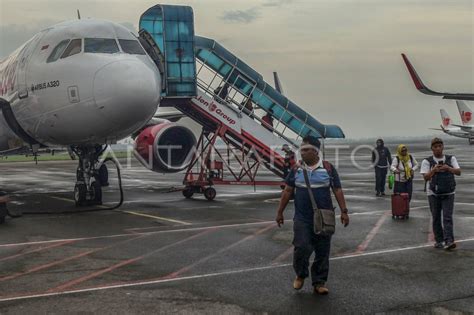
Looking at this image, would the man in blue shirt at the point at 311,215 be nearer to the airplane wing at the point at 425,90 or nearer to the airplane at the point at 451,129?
the airplane wing at the point at 425,90

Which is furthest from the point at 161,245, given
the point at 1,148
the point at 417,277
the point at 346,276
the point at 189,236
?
the point at 1,148

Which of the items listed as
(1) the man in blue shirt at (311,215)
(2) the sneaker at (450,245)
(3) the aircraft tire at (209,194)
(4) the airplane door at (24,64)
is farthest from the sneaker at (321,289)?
(3) the aircraft tire at (209,194)

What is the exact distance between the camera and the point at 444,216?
9453 millimetres

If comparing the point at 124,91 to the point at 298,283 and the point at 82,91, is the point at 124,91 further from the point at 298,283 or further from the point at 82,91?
the point at 298,283

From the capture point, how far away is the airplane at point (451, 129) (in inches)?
3381

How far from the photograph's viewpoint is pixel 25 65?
14719 mm

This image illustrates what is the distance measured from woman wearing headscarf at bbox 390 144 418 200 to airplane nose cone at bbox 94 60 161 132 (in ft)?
21.6

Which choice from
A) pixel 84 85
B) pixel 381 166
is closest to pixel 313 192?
pixel 84 85

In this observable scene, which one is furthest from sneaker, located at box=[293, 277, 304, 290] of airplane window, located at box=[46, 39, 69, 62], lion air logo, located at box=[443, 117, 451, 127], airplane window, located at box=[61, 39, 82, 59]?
lion air logo, located at box=[443, 117, 451, 127]

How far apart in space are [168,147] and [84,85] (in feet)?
19.7

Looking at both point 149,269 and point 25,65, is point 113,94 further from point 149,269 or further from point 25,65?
point 149,269

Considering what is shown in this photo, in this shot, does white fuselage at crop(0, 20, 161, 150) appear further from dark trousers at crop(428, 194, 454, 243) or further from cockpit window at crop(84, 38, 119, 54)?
dark trousers at crop(428, 194, 454, 243)

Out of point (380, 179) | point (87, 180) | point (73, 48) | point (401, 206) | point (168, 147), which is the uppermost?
point (73, 48)

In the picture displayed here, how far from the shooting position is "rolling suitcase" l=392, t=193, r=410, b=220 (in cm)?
1299
